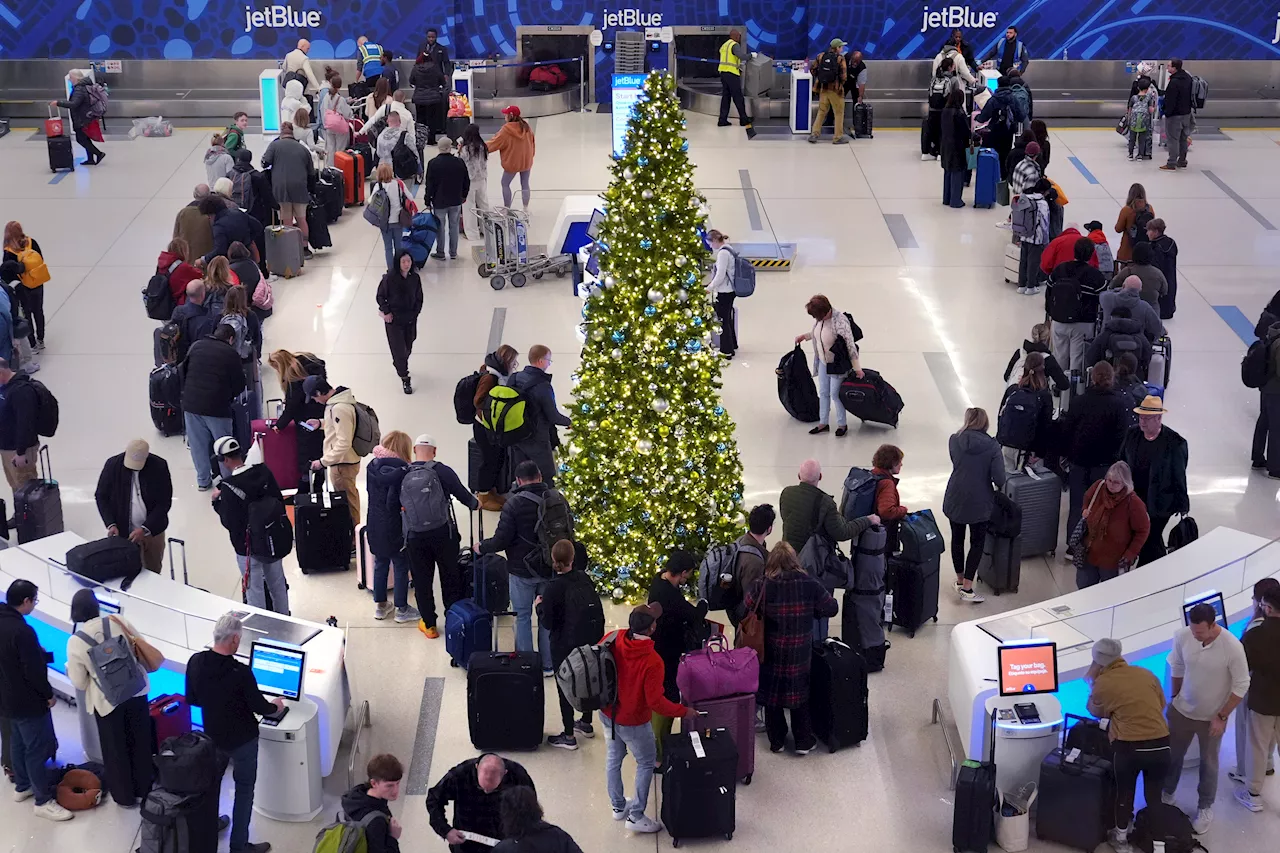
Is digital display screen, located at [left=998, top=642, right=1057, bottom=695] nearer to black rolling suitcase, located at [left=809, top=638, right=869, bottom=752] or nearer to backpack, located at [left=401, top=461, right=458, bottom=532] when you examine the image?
black rolling suitcase, located at [left=809, top=638, right=869, bottom=752]

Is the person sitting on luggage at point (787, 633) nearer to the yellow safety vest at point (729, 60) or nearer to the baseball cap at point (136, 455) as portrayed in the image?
the baseball cap at point (136, 455)

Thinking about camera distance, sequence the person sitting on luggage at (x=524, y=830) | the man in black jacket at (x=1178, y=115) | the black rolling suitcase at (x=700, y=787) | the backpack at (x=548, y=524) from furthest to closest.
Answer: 1. the man in black jacket at (x=1178, y=115)
2. the backpack at (x=548, y=524)
3. the black rolling suitcase at (x=700, y=787)
4. the person sitting on luggage at (x=524, y=830)

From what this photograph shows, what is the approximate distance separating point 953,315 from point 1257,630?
8.09 meters

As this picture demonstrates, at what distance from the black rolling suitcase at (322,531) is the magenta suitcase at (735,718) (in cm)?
341

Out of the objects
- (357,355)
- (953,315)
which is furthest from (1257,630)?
(357,355)

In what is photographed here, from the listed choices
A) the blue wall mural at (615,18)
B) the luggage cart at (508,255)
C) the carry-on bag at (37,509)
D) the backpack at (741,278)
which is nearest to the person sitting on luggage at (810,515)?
the backpack at (741,278)

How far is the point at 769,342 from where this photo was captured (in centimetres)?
1552

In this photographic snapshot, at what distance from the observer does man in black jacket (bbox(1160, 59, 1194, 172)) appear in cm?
2148

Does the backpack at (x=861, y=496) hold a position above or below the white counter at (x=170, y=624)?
above

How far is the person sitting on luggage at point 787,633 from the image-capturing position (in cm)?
885

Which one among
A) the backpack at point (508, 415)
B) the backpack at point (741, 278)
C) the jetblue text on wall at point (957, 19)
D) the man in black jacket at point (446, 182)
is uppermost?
the jetblue text on wall at point (957, 19)

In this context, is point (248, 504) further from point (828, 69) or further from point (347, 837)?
point (828, 69)

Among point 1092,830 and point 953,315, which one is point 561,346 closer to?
point 953,315

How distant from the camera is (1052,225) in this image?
16.8 m
